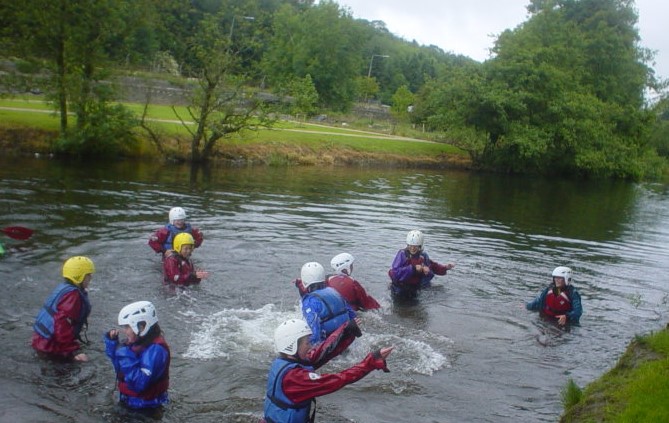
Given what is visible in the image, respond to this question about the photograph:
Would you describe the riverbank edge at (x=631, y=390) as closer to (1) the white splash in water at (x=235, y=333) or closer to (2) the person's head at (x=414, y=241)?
(2) the person's head at (x=414, y=241)

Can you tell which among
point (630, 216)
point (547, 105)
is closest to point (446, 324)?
point (630, 216)

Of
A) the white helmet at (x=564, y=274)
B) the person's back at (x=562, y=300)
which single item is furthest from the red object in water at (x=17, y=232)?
the white helmet at (x=564, y=274)

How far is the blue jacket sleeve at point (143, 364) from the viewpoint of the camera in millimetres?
8078

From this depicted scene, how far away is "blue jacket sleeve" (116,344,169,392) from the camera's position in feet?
26.5

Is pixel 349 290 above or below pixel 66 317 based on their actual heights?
above

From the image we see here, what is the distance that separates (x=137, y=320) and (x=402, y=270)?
7.66m

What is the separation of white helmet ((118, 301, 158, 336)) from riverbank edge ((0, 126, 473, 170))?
30761mm

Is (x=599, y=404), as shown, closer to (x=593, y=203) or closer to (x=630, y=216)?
(x=630, y=216)

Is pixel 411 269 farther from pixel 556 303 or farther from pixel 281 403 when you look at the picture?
pixel 281 403

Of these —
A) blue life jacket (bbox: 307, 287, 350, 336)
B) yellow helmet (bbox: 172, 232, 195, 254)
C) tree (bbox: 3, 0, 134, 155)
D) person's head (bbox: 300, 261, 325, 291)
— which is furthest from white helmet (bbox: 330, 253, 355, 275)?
tree (bbox: 3, 0, 134, 155)

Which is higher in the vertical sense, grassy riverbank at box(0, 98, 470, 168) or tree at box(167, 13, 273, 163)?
tree at box(167, 13, 273, 163)

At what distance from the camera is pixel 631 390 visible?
841 centimetres

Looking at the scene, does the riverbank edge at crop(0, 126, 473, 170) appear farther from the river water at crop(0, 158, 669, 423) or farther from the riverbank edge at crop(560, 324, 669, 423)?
the riverbank edge at crop(560, 324, 669, 423)

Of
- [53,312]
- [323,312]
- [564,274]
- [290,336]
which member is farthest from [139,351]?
[564,274]
